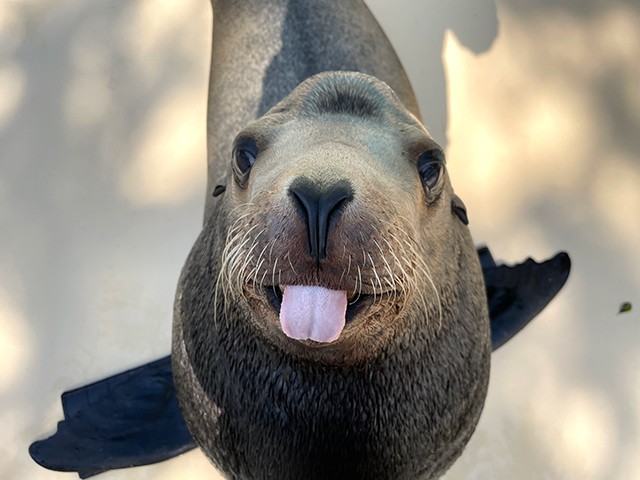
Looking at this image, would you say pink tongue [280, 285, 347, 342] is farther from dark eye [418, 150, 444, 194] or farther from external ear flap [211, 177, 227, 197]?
external ear flap [211, 177, 227, 197]

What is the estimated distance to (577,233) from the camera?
341 centimetres

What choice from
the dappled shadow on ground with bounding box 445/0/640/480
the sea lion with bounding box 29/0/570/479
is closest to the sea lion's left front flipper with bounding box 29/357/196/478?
the sea lion with bounding box 29/0/570/479

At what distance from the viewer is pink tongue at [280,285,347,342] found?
45.1 inches

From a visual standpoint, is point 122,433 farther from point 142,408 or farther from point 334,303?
point 334,303

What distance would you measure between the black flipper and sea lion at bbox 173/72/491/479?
751 mm

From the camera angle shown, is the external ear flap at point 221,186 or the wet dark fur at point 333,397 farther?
the external ear flap at point 221,186

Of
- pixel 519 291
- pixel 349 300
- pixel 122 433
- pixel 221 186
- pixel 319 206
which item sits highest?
pixel 319 206

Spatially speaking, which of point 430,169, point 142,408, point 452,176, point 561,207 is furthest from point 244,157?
point 561,207

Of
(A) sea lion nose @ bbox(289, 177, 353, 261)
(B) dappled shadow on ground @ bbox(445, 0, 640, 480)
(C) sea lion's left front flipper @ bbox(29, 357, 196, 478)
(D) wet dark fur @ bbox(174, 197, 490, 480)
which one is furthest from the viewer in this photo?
(B) dappled shadow on ground @ bbox(445, 0, 640, 480)

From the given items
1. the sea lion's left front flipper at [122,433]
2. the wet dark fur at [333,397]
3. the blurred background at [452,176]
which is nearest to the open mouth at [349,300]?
the wet dark fur at [333,397]

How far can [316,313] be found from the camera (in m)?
1.15

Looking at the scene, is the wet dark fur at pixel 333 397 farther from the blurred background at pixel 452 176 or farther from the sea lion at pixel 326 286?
the blurred background at pixel 452 176

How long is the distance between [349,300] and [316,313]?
0.37 feet

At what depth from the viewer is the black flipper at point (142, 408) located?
2674mm
